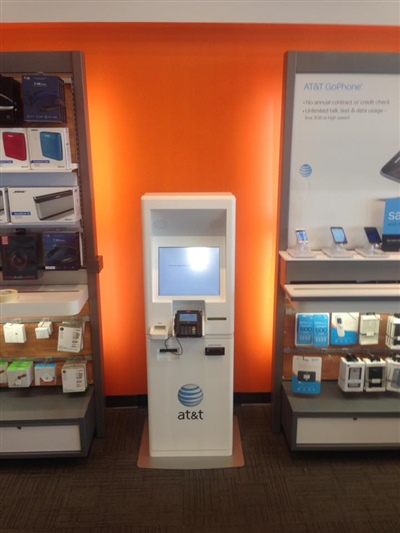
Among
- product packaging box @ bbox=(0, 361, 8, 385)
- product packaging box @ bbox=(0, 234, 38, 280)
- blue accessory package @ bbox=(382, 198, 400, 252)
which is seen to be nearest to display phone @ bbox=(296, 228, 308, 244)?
blue accessory package @ bbox=(382, 198, 400, 252)

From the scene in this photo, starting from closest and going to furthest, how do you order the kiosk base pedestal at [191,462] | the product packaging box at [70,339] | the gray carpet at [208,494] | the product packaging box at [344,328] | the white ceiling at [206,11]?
the gray carpet at [208,494] → the white ceiling at [206,11] → the kiosk base pedestal at [191,462] → the product packaging box at [70,339] → the product packaging box at [344,328]

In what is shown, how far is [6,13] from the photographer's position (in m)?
2.71

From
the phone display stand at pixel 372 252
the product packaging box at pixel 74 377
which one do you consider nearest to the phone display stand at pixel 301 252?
the phone display stand at pixel 372 252

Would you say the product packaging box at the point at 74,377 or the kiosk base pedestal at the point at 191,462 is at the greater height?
the product packaging box at the point at 74,377

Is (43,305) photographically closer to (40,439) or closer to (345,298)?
(40,439)

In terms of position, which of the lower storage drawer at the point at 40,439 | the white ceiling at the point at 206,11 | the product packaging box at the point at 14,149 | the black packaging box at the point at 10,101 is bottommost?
the lower storage drawer at the point at 40,439

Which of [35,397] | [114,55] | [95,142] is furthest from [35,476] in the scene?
[114,55]

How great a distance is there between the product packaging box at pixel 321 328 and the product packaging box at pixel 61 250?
5.50ft

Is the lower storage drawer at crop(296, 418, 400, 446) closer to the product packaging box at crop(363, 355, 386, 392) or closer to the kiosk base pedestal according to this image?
the product packaging box at crop(363, 355, 386, 392)

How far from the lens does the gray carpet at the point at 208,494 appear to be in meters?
2.53

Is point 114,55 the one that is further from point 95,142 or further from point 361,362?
point 361,362

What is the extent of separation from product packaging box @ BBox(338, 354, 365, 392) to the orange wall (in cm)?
77

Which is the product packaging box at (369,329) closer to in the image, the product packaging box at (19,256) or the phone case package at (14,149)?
the product packaging box at (19,256)

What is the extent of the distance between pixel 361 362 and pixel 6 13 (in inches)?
126
